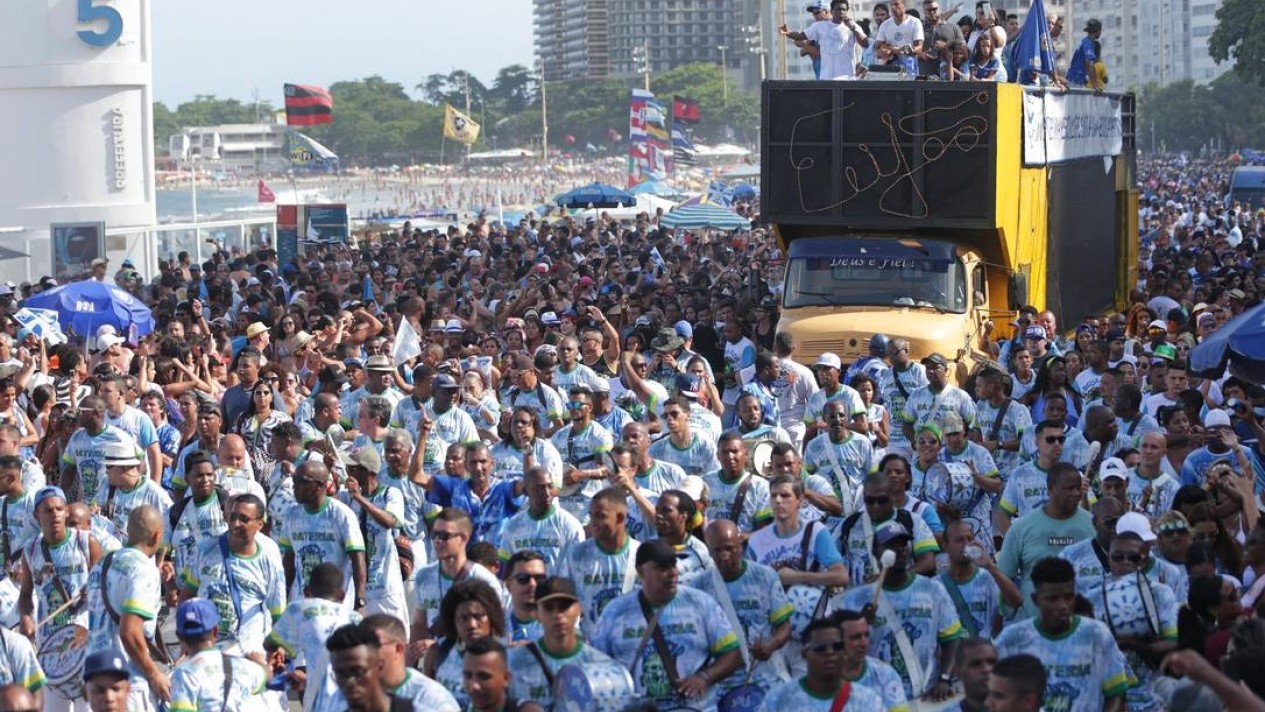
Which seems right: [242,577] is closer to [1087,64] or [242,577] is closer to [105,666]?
[105,666]

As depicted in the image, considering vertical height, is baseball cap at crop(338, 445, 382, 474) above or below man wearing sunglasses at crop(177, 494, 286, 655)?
above

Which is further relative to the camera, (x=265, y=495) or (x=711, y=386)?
(x=711, y=386)

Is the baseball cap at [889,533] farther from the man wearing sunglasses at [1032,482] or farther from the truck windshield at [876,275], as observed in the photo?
the truck windshield at [876,275]

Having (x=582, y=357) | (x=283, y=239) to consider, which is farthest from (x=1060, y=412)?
(x=283, y=239)

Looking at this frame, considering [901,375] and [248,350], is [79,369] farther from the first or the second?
[901,375]

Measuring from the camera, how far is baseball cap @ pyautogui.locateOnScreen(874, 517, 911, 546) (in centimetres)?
955

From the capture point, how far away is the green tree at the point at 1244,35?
68875 millimetres

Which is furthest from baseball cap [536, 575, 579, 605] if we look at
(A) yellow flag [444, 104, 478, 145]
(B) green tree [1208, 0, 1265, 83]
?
(B) green tree [1208, 0, 1265, 83]

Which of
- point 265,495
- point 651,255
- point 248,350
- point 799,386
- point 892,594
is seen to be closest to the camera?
point 892,594

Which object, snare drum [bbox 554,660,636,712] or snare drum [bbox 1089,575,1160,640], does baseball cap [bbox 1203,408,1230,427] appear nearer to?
snare drum [bbox 1089,575,1160,640]

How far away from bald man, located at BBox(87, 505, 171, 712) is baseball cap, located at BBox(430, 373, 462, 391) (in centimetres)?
390

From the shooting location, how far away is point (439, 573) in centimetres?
955

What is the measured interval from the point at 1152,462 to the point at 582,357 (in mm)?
5782

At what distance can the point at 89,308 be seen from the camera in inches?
788
